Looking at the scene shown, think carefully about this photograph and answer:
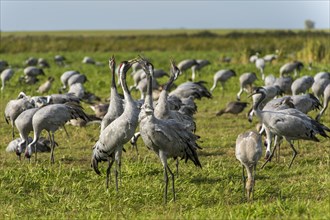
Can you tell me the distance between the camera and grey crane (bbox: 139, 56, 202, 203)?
722 cm

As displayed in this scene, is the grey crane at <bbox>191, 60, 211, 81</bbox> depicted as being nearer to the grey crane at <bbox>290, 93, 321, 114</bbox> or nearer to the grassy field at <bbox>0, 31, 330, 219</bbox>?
the grassy field at <bbox>0, 31, 330, 219</bbox>

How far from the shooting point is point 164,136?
7246mm

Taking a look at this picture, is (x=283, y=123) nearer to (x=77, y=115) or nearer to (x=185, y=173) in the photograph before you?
(x=185, y=173)

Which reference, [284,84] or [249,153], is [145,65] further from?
[284,84]

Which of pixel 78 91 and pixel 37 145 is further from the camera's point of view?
pixel 78 91

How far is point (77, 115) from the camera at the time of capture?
33.9ft

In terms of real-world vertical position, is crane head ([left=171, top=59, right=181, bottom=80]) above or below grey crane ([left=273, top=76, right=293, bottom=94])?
above

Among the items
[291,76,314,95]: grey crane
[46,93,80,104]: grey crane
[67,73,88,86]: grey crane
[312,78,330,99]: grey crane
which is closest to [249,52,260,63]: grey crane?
[67,73,88,86]: grey crane

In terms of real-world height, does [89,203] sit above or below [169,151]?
below

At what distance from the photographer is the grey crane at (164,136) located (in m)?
7.22

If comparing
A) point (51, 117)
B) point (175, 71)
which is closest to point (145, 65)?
point (175, 71)

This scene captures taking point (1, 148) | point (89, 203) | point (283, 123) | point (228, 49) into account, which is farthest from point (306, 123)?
point (228, 49)

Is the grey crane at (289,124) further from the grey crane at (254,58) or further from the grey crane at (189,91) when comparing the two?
the grey crane at (254,58)

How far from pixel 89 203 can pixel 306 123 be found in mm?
3685
